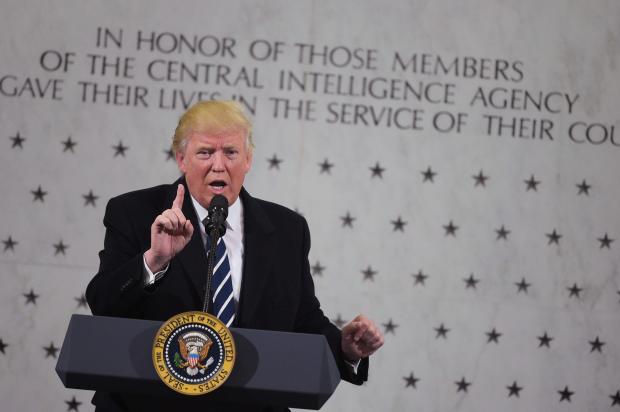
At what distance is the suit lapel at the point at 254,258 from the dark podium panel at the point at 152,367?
1.79 ft

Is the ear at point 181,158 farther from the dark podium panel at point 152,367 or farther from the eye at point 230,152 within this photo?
the dark podium panel at point 152,367

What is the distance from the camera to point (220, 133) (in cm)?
306

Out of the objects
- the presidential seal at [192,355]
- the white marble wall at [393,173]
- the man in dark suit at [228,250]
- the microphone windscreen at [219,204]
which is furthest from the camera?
the white marble wall at [393,173]

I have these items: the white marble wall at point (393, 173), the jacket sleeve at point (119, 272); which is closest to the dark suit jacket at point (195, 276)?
the jacket sleeve at point (119, 272)

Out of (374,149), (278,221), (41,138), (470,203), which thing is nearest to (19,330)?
(41,138)

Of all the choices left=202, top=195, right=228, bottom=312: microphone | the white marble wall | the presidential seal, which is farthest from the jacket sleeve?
the white marble wall

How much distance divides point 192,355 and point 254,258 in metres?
0.77

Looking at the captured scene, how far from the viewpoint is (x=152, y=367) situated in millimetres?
2352

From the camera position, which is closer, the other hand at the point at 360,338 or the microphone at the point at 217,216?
the microphone at the point at 217,216

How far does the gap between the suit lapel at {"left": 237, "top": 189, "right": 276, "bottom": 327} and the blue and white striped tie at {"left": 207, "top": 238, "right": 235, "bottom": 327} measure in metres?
0.03

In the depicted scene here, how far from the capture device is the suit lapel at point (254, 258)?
295 cm

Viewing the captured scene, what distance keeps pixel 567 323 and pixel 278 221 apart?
3317 millimetres

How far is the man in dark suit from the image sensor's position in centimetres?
288

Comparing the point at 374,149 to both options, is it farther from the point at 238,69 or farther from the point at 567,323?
the point at 567,323
